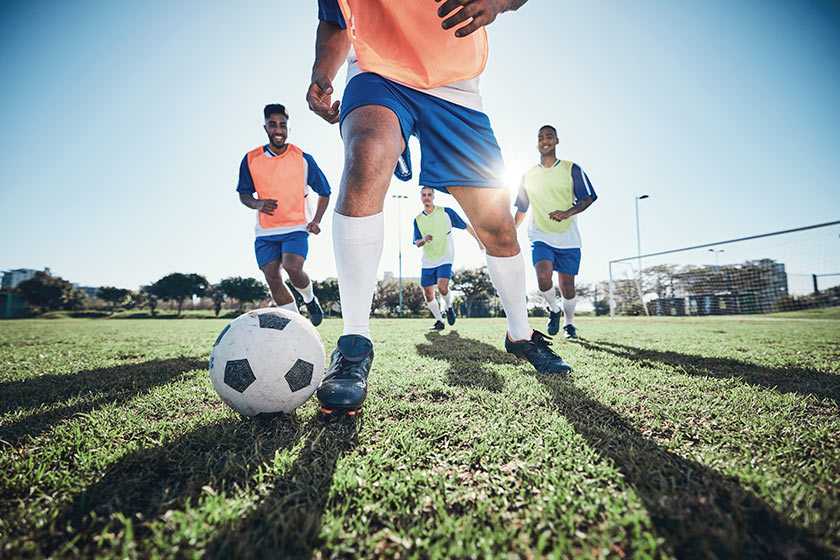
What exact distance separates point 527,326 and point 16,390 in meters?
3.15

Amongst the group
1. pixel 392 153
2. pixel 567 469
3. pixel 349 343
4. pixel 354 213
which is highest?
pixel 392 153

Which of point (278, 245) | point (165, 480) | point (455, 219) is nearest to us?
point (165, 480)

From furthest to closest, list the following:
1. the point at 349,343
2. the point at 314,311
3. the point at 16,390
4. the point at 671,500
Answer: the point at 314,311 → the point at 16,390 → the point at 349,343 → the point at 671,500

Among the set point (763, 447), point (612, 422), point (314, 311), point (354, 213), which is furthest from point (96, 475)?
point (314, 311)

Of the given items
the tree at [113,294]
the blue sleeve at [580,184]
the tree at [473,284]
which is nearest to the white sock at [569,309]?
the blue sleeve at [580,184]

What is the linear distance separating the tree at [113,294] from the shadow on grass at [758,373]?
55.6 meters

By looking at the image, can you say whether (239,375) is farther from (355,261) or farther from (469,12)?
(469,12)

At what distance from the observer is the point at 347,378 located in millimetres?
1611

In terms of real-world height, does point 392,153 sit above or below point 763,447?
above

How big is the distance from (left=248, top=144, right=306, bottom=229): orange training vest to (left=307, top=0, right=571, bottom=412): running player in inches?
89.5

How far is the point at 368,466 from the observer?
115 cm

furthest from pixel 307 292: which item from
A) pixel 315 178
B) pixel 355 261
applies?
pixel 355 261

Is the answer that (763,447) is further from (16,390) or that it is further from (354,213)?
(16,390)

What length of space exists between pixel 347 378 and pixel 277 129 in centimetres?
396
